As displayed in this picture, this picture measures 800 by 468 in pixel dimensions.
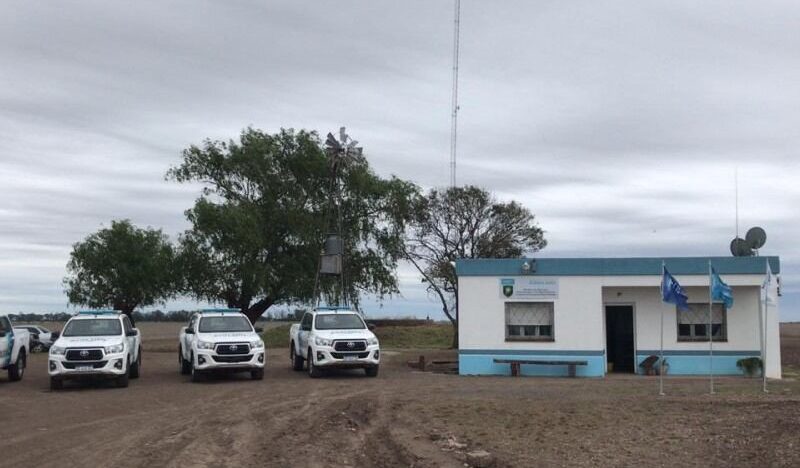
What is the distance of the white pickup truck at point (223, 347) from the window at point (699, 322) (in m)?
12.7

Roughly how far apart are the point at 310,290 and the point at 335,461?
101 feet

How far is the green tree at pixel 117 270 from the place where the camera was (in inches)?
1727

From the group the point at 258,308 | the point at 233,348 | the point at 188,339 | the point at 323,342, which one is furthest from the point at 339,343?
the point at 258,308

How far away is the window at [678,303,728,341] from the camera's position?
24.7 meters

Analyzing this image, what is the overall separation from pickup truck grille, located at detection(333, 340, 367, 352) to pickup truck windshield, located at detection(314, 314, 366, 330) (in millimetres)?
1047

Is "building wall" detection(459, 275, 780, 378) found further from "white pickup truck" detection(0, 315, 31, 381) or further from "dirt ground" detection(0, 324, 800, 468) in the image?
"white pickup truck" detection(0, 315, 31, 381)

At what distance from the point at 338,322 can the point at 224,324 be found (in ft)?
10.7

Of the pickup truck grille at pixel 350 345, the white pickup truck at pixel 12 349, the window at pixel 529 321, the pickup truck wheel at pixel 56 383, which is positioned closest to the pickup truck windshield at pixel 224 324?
the pickup truck grille at pixel 350 345

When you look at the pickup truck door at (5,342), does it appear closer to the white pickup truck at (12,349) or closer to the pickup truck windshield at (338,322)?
the white pickup truck at (12,349)

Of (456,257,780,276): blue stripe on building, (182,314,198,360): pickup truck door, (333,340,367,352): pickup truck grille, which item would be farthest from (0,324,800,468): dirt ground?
(456,257,780,276): blue stripe on building

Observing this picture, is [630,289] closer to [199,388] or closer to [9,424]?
[199,388]

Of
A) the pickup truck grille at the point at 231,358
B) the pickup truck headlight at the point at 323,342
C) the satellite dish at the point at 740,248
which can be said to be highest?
the satellite dish at the point at 740,248

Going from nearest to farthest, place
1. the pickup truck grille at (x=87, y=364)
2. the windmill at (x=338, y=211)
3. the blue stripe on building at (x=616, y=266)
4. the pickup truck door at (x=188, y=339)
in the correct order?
the pickup truck grille at (x=87, y=364) < the pickup truck door at (x=188, y=339) < the blue stripe on building at (x=616, y=266) < the windmill at (x=338, y=211)

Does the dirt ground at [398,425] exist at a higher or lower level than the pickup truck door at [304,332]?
lower
